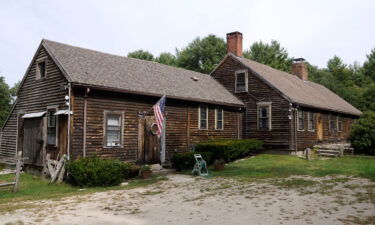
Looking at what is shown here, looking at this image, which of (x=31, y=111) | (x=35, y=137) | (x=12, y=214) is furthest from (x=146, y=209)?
(x=31, y=111)

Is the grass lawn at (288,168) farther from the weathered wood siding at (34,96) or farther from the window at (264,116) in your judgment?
the weathered wood siding at (34,96)

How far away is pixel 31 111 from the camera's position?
17000 mm

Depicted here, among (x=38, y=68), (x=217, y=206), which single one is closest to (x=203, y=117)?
(x=38, y=68)

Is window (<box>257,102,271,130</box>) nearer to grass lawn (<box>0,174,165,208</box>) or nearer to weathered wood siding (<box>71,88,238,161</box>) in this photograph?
weathered wood siding (<box>71,88,238,161</box>)

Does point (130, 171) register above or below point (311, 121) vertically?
below

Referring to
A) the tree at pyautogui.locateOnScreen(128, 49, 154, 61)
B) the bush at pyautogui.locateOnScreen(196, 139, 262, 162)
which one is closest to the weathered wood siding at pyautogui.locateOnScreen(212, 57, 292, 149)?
the bush at pyautogui.locateOnScreen(196, 139, 262, 162)

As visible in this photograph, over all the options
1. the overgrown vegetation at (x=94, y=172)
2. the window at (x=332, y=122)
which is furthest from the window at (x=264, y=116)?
the overgrown vegetation at (x=94, y=172)

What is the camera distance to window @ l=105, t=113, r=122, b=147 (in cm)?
1533

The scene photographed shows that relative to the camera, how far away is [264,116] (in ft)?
75.8

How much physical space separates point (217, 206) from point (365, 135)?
18575 millimetres

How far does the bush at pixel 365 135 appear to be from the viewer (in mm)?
22777

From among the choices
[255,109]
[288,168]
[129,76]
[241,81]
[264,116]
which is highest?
[241,81]

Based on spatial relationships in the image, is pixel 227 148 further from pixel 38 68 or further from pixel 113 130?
pixel 38 68

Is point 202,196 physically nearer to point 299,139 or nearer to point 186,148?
point 186,148
